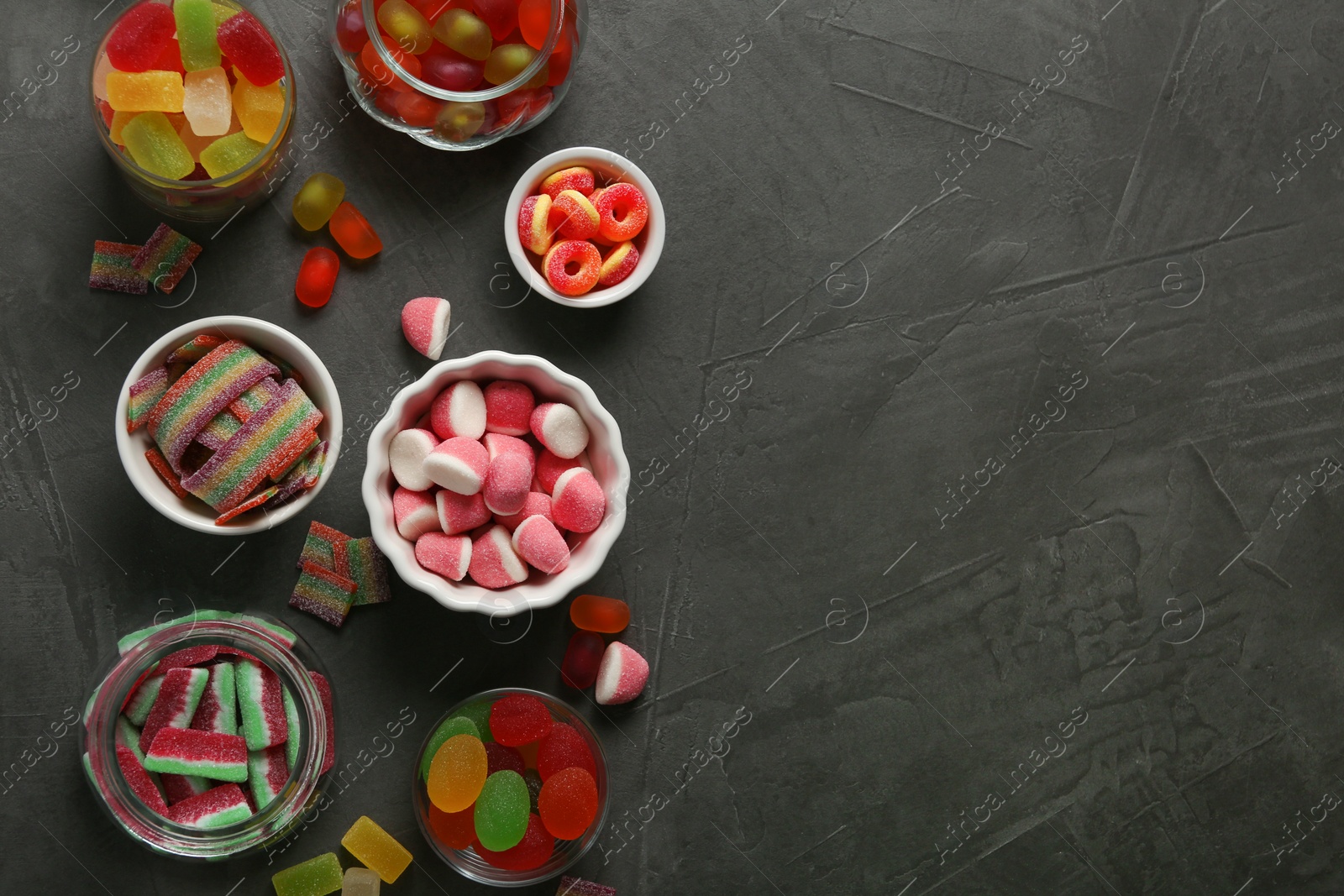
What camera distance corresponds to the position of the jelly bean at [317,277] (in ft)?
4.54

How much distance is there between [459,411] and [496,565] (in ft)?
0.73

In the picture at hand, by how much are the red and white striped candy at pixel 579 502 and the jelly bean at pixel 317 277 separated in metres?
0.49

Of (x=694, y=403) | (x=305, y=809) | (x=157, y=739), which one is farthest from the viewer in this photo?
(x=694, y=403)

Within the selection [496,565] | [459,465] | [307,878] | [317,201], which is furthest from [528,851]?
[317,201]

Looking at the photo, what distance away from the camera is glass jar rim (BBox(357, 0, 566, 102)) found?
4.09ft

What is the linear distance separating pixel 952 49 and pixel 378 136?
957 mm

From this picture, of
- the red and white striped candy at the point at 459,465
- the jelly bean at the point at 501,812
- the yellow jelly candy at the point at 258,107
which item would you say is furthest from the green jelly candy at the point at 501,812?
the yellow jelly candy at the point at 258,107

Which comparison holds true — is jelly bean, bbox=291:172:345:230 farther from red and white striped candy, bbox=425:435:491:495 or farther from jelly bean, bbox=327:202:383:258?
red and white striped candy, bbox=425:435:491:495

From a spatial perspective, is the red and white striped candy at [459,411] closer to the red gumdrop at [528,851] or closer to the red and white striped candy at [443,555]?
the red and white striped candy at [443,555]

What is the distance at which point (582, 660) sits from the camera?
4.66ft

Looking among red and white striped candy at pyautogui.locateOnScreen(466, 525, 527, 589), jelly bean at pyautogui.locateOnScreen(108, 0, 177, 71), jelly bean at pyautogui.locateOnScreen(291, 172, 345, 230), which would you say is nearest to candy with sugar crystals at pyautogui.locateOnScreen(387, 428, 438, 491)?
red and white striped candy at pyautogui.locateOnScreen(466, 525, 527, 589)

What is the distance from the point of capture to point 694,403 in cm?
146

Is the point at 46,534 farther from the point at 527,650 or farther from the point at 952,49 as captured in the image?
the point at 952,49

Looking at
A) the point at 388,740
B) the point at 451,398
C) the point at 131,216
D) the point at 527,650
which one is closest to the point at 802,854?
the point at 527,650
